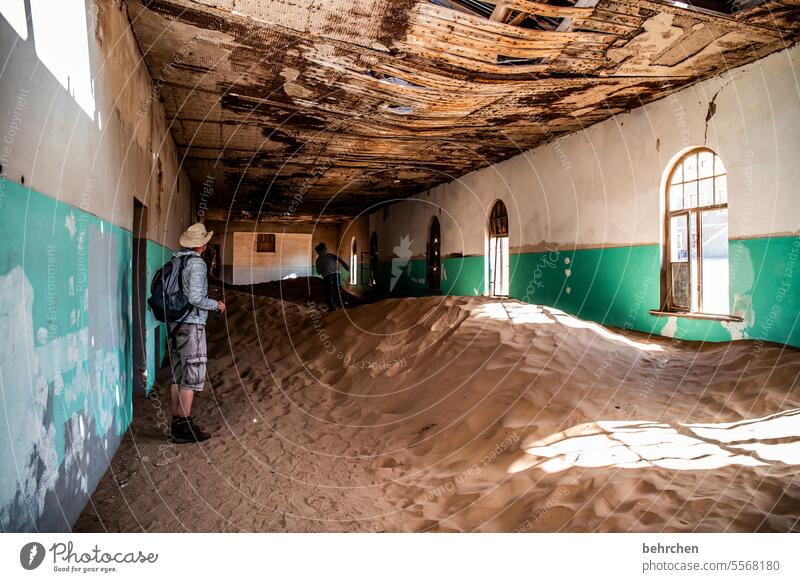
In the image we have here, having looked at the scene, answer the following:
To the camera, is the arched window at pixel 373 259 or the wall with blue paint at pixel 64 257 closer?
the wall with blue paint at pixel 64 257

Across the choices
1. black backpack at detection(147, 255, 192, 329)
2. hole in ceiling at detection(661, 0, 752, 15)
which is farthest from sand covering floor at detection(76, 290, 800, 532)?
hole in ceiling at detection(661, 0, 752, 15)

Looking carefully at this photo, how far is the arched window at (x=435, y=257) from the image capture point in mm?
14008

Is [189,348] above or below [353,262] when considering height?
below

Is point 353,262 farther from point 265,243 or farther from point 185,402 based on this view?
point 185,402

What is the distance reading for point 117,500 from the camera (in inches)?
126

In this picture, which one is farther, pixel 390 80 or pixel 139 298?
pixel 390 80

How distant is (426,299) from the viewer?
309 inches

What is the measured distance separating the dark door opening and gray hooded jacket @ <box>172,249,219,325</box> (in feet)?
2.31

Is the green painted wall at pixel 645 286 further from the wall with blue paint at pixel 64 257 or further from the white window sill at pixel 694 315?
the wall with blue paint at pixel 64 257

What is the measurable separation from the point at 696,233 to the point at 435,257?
8236mm

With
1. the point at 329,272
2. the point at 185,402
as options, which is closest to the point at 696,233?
the point at 185,402

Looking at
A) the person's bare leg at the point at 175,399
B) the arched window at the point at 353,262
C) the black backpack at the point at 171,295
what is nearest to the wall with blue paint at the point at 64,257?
the black backpack at the point at 171,295

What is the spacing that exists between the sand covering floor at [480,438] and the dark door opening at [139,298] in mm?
279

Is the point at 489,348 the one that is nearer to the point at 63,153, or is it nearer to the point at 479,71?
the point at 479,71
